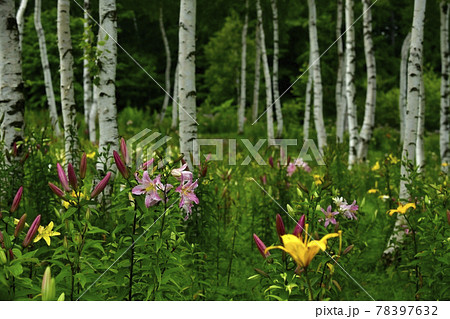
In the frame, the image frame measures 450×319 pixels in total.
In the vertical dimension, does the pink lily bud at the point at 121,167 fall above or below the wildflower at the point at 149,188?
above

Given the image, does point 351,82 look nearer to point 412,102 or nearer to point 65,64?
point 412,102

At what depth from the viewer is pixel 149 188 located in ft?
6.97

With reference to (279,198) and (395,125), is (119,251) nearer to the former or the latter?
(279,198)

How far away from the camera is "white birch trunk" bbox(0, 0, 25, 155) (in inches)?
158

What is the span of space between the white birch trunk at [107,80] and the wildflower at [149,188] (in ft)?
8.35

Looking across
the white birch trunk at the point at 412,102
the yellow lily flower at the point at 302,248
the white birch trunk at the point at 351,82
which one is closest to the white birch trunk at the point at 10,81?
the yellow lily flower at the point at 302,248

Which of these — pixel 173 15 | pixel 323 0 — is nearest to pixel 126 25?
pixel 173 15

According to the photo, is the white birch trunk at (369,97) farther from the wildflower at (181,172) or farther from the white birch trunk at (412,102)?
the wildflower at (181,172)

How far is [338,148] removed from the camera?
19.1 ft

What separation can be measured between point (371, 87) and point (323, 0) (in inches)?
301

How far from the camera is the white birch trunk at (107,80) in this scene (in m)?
4.54

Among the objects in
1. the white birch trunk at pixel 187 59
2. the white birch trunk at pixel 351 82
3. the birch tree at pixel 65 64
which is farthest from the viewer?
the white birch trunk at pixel 351 82

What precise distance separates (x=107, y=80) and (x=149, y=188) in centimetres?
282

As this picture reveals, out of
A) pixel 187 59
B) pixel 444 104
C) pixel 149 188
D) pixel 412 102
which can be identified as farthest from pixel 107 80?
pixel 444 104
